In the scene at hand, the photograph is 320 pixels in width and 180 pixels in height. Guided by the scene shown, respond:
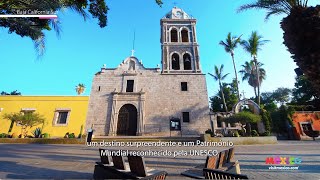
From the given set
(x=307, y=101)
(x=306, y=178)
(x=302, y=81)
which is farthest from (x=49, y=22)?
(x=302, y=81)

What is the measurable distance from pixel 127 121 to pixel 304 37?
16275mm

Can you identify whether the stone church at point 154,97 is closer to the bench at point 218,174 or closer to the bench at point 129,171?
the bench at point 129,171

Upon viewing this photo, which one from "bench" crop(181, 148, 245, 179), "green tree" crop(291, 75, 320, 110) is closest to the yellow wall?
"bench" crop(181, 148, 245, 179)

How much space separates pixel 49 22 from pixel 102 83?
14612 mm

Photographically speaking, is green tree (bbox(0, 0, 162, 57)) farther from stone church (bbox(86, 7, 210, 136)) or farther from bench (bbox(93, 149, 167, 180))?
stone church (bbox(86, 7, 210, 136))

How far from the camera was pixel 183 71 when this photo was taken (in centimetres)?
2023

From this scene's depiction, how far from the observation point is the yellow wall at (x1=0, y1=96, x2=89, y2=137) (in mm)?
18094

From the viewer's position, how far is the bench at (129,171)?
2729 mm

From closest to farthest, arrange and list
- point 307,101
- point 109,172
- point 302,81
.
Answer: point 109,172 → point 307,101 → point 302,81

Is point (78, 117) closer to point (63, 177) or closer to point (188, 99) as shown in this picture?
point (188, 99)

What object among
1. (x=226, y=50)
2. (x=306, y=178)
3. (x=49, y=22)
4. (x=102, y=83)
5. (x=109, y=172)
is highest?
(x=226, y=50)

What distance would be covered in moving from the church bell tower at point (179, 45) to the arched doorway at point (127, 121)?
6.27m

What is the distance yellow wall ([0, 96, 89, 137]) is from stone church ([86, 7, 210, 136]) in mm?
1999

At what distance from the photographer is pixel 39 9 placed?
4.66 m
